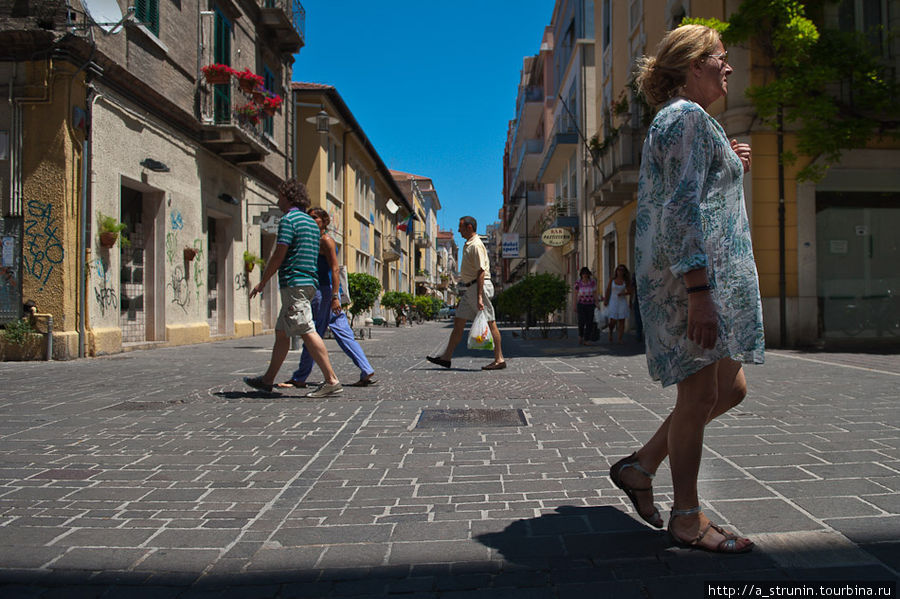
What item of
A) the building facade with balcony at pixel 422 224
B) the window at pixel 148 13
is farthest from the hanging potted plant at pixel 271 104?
the building facade with balcony at pixel 422 224

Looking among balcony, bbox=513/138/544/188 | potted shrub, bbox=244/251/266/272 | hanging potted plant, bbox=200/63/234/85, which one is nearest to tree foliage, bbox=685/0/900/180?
hanging potted plant, bbox=200/63/234/85

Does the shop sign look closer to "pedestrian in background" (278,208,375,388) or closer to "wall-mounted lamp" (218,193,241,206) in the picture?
"wall-mounted lamp" (218,193,241,206)

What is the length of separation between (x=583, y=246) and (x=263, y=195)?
1228 centimetres

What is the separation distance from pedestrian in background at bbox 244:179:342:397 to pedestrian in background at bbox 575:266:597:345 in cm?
932

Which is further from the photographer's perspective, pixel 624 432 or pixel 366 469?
pixel 624 432

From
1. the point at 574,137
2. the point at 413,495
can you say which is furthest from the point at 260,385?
the point at 574,137

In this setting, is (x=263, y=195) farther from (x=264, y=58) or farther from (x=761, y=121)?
(x=761, y=121)

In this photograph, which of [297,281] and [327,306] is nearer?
[297,281]

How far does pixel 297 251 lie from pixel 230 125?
35.2 feet

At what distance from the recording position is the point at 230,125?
1564 cm

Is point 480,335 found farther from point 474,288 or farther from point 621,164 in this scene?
point 621,164

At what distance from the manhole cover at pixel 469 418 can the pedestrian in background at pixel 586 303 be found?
9.60m

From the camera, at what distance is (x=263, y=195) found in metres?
20.7

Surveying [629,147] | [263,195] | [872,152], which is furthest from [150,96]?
[872,152]
